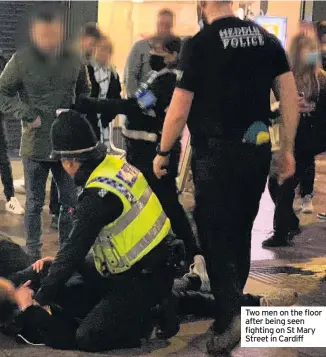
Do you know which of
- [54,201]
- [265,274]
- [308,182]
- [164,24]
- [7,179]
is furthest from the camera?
[308,182]

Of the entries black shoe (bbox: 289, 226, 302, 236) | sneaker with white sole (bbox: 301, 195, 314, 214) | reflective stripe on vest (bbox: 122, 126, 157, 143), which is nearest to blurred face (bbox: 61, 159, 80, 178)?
reflective stripe on vest (bbox: 122, 126, 157, 143)

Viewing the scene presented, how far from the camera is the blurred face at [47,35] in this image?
406 cm

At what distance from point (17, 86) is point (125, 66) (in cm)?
69

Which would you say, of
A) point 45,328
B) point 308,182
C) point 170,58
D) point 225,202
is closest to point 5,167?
point 170,58

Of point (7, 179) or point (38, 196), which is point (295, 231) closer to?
point (38, 196)

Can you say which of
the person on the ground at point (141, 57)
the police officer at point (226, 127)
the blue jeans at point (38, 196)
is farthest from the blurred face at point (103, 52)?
the police officer at point (226, 127)

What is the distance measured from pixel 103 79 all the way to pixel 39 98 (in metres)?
0.92

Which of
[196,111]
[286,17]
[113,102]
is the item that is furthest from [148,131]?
[286,17]

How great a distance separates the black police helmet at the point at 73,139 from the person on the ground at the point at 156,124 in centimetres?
91

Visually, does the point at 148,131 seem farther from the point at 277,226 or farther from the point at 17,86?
the point at 277,226

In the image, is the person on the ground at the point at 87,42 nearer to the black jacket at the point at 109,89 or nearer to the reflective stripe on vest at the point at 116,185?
the black jacket at the point at 109,89

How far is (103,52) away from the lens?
16.1ft

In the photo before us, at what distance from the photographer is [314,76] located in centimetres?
518

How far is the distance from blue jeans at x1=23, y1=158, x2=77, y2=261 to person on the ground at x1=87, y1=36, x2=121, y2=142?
73cm
